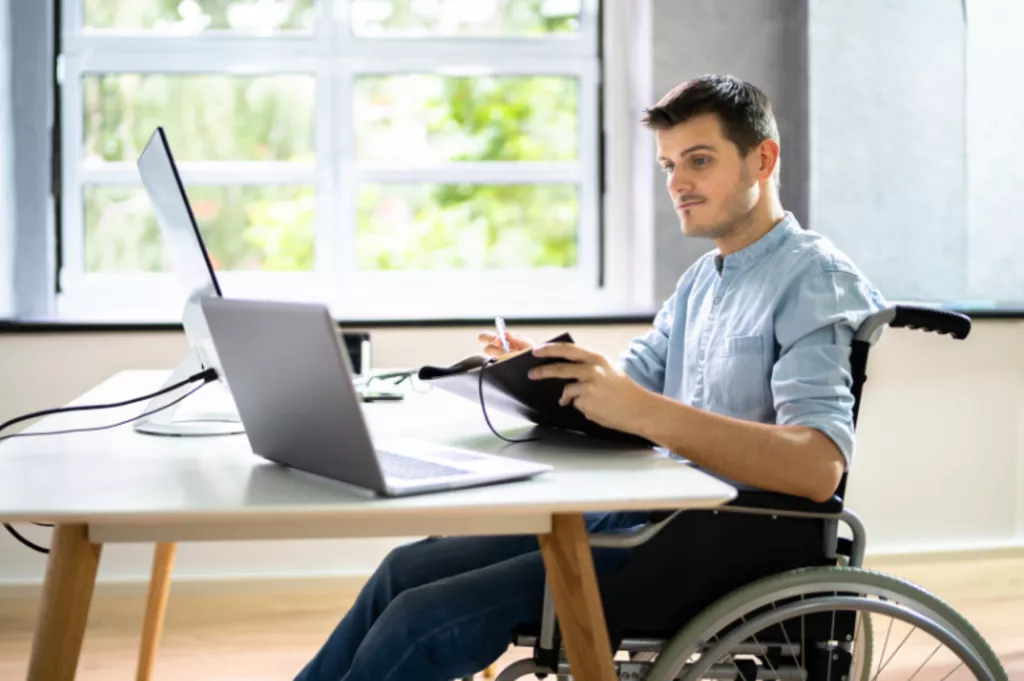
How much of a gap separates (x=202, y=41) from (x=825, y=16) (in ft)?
5.69

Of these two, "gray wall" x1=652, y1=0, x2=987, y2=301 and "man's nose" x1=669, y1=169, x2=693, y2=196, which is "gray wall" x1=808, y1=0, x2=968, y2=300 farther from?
"man's nose" x1=669, y1=169, x2=693, y2=196

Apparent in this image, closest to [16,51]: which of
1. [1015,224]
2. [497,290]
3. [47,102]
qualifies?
[47,102]

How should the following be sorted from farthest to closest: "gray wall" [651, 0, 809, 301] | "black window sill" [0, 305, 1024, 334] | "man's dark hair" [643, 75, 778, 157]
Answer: "gray wall" [651, 0, 809, 301], "black window sill" [0, 305, 1024, 334], "man's dark hair" [643, 75, 778, 157]

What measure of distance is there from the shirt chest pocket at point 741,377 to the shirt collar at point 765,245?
0.14m

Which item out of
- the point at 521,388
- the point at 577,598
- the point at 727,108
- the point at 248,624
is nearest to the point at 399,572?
the point at 521,388

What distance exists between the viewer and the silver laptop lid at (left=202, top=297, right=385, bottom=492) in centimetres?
107

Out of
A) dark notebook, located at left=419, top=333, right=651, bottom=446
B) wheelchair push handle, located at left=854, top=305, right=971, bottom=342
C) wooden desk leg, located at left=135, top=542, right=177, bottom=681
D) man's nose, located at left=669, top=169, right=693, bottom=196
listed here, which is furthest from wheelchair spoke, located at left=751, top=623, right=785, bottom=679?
wooden desk leg, located at left=135, top=542, right=177, bottom=681

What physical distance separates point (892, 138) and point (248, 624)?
218cm

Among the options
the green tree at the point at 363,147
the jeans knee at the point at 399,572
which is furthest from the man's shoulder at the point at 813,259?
the green tree at the point at 363,147

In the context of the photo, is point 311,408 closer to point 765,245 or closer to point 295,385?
point 295,385

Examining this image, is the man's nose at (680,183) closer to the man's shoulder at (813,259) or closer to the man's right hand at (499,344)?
the man's shoulder at (813,259)

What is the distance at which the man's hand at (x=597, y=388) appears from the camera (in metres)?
1.32

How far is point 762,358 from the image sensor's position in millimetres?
1513

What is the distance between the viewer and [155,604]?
212cm
